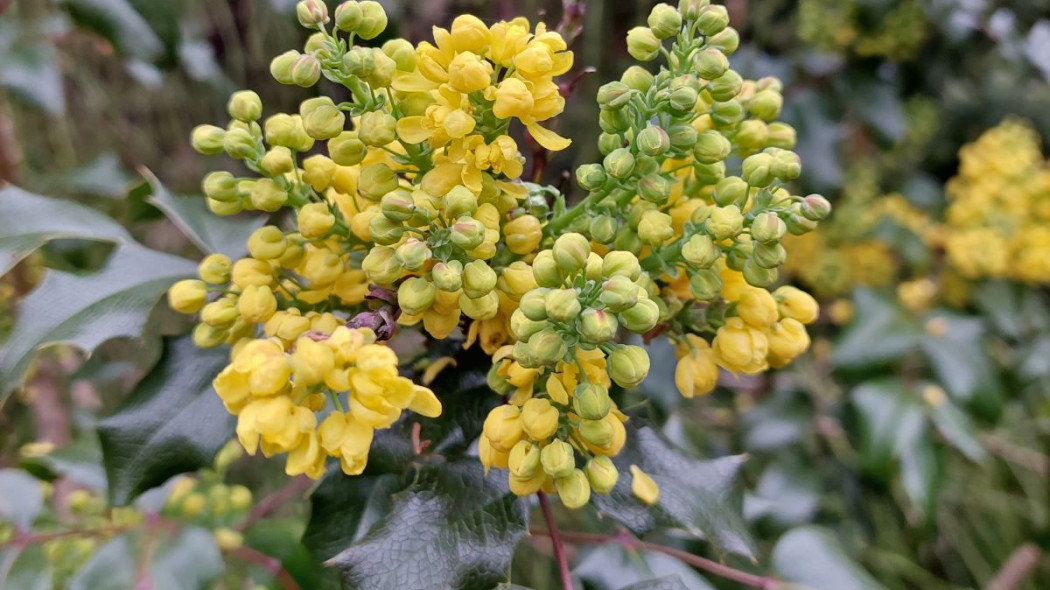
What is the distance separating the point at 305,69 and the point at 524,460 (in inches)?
12.4

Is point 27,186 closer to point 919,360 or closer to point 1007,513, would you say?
point 919,360

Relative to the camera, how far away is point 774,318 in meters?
0.59

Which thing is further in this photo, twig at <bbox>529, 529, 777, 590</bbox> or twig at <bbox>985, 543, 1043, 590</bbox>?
twig at <bbox>985, 543, 1043, 590</bbox>

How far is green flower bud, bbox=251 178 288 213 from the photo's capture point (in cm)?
56

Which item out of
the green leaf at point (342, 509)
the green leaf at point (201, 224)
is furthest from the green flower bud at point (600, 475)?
the green leaf at point (201, 224)

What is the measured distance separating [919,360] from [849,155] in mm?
654

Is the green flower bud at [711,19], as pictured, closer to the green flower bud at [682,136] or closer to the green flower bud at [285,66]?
the green flower bud at [682,136]

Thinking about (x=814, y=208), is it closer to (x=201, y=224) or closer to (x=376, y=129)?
(x=376, y=129)

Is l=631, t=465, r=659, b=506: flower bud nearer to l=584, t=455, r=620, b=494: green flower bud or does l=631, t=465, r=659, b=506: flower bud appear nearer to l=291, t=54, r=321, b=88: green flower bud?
l=584, t=455, r=620, b=494: green flower bud

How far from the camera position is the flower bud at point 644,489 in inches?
26.4

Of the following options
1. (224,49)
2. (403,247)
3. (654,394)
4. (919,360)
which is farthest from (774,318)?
(224,49)

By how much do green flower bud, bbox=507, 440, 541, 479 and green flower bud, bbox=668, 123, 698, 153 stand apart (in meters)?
0.25

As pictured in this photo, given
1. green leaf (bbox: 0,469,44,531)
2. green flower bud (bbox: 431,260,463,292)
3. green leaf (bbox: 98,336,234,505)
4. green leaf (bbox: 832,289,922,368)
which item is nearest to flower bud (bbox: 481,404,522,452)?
green flower bud (bbox: 431,260,463,292)

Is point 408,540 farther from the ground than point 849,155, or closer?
closer
